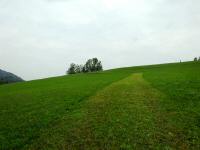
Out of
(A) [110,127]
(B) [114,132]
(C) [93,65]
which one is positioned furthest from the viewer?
(C) [93,65]

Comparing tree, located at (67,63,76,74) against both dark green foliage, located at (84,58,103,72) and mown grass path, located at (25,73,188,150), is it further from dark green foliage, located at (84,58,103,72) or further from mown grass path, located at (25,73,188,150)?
mown grass path, located at (25,73,188,150)

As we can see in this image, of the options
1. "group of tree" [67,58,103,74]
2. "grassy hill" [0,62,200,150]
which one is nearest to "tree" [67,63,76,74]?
"group of tree" [67,58,103,74]

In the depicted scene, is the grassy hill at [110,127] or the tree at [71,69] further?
the tree at [71,69]

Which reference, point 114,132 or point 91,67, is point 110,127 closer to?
point 114,132

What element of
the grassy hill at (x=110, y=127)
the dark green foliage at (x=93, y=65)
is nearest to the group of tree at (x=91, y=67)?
the dark green foliage at (x=93, y=65)

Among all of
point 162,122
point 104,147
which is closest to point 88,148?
point 104,147

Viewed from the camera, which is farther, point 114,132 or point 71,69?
point 71,69

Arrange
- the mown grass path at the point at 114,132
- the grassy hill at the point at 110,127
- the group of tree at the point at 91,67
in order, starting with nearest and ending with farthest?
the mown grass path at the point at 114,132
the grassy hill at the point at 110,127
the group of tree at the point at 91,67

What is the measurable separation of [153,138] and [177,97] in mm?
11084

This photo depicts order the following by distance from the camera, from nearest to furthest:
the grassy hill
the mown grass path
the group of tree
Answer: the mown grass path, the grassy hill, the group of tree

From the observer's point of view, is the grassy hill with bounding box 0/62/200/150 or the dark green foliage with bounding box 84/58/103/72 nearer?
the grassy hill with bounding box 0/62/200/150

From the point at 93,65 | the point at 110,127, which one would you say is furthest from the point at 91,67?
the point at 110,127

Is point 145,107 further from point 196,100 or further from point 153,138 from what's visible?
point 153,138

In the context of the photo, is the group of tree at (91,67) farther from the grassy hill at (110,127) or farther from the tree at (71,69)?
the grassy hill at (110,127)
